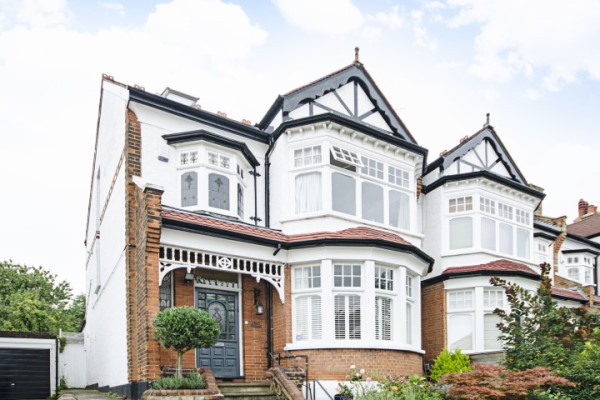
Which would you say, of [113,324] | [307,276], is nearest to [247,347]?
[307,276]

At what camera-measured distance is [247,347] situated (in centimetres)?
1568

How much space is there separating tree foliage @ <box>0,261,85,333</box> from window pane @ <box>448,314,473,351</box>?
2183cm

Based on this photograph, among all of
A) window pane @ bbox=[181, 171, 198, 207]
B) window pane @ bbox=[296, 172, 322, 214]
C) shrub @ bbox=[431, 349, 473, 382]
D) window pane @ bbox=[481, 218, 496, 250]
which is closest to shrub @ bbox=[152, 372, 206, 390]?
window pane @ bbox=[181, 171, 198, 207]

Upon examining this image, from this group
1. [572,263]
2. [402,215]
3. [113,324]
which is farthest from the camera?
[572,263]

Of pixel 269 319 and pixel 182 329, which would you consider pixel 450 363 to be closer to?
pixel 269 319

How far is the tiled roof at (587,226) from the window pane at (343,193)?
2143 centimetres

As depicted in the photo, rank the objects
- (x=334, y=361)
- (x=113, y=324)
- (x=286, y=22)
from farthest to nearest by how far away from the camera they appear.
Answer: (x=113, y=324) < (x=334, y=361) < (x=286, y=22)

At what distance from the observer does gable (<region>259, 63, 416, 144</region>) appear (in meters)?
17.6

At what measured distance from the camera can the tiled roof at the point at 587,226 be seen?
3347 cm

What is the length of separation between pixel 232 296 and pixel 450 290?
7.71 meters

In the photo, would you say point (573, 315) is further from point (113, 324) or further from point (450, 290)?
point (113, 324)

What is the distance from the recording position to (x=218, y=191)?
52.8 feet

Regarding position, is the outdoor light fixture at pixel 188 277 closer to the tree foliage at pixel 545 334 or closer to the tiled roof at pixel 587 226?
the tree foliage at pixel 545 334

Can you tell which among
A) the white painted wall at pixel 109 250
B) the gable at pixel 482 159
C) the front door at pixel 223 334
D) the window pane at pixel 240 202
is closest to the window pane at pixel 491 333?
the gable at pixel 482 159
